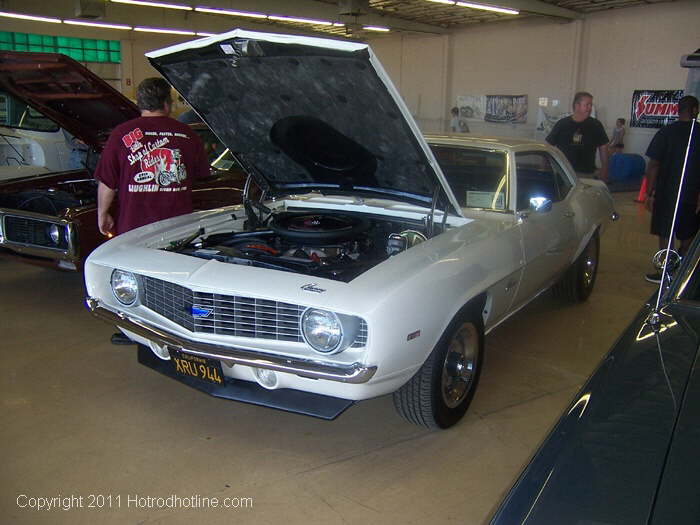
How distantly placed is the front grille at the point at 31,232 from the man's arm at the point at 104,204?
0.55 metres

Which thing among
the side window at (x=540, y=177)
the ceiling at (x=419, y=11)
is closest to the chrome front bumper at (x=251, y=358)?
the side window at (x=540, y=177)

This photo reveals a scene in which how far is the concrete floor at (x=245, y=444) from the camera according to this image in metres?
2.41

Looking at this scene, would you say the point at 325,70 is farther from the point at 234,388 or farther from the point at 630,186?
the point at 630,186

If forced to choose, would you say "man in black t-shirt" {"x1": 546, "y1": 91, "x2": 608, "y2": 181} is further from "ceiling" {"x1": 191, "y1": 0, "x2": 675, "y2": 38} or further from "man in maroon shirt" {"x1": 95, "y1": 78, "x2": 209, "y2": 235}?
"ceiling" {"x1": 191, "y1": 0, "x2": 675, "y2": 38}

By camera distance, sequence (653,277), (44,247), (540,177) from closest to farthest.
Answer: (540,177), (44,247), (653,277)

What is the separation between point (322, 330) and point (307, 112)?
4.45 feet

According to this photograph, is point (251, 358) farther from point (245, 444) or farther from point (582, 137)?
point (582, 137)

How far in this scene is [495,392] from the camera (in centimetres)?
337

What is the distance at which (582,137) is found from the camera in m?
6.14

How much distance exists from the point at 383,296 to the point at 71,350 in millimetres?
2546

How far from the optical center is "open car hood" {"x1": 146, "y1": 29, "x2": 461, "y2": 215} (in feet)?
8.78

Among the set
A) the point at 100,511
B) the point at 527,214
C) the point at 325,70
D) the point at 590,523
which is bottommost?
the point at 100,511

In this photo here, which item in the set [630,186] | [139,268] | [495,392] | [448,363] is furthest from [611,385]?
[630,186]

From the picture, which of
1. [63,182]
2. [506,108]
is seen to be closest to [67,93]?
[63,182]
